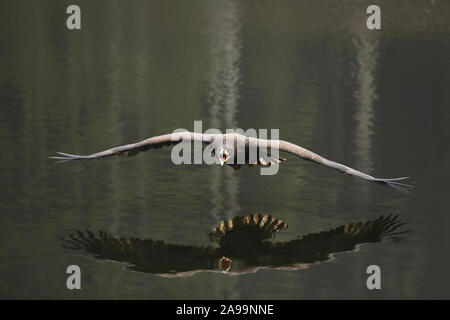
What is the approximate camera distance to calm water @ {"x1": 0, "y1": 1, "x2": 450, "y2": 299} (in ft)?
61.1

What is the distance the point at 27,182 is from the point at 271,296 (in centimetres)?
830

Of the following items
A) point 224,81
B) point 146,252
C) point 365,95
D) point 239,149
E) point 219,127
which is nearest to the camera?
point 146,252

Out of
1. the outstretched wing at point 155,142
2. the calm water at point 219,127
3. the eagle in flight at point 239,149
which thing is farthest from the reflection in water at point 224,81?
the outstretched wing at point 155,142

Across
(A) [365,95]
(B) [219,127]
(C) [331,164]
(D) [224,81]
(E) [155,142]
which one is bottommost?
(C) [331,164]

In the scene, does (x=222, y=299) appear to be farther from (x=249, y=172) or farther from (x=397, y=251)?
(x=249, y=172)

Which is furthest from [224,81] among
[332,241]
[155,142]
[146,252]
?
[146,252]

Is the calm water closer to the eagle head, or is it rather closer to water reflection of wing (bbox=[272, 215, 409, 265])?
water reflection of wing (bbox=[272, 215, 409, 265])

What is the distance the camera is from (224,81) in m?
43.4

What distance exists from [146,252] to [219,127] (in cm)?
1365

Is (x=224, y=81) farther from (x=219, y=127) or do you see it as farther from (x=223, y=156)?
(x=223, y=156)

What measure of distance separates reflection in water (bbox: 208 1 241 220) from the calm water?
98 mm

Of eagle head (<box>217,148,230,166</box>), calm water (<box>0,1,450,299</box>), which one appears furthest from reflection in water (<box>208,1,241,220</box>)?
eagle head (<box>217,148,230,166</box>)

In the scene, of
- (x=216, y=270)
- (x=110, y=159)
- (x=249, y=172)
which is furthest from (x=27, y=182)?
(x=216, y=270)

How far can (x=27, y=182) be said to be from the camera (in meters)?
23.8
